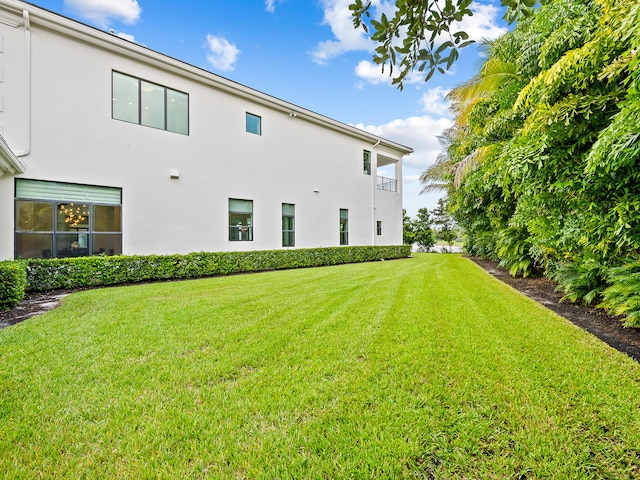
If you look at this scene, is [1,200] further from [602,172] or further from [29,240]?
[602,172]

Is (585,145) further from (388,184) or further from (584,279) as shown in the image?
(388,184)

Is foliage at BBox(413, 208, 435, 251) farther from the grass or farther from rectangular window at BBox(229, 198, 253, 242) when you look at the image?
the grass

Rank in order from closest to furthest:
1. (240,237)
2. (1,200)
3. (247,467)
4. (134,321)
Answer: (247,467) < (134,321) < (1,200) < (240,237)

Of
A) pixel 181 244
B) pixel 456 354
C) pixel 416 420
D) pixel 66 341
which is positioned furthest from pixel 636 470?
pixel 181 244

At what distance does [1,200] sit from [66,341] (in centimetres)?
587

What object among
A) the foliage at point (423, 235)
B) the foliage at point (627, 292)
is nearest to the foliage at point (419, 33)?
the foliage at point (627, 292)

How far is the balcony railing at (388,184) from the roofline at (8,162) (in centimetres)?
1486

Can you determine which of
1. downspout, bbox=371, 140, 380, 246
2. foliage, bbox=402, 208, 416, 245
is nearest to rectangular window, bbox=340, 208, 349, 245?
downspout, bbox=371, 140, 380, 246

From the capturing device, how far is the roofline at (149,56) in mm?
7316

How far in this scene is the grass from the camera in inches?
68.7

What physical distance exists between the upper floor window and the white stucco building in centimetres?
3

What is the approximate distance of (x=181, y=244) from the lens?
967 centimetres

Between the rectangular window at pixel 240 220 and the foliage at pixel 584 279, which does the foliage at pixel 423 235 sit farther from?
the foliage at pixel 584 279

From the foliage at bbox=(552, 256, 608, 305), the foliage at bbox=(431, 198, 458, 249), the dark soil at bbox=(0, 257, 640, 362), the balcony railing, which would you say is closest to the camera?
the dark soil at bbox=(0, 257, 640, 362)
